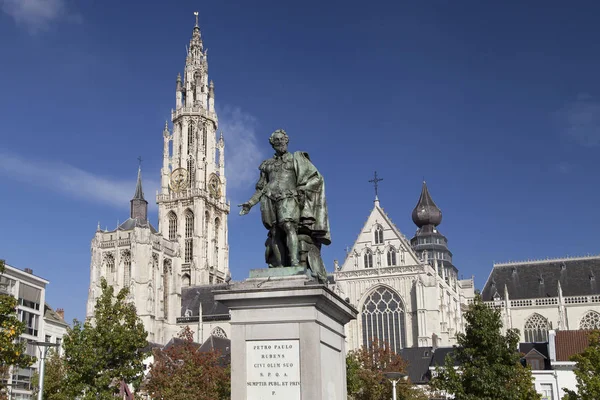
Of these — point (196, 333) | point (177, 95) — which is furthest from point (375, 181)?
point (177, 95)

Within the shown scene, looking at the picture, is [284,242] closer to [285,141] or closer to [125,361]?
[285,141]

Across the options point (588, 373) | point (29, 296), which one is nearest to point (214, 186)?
point (29, 296)

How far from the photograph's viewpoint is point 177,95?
347 feet

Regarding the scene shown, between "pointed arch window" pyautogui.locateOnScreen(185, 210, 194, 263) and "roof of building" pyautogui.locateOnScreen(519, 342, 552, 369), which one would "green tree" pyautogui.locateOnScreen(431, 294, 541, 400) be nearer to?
"roof of building" pyautogui.locateOnScreen(519, 342, 552, 369)

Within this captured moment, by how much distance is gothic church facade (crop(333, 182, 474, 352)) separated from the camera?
57625mm

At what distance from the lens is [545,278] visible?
7512 cm

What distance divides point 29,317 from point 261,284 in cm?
4745

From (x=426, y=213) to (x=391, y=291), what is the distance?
21.4 metres

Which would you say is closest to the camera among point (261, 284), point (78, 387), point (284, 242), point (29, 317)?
point (261, 284)

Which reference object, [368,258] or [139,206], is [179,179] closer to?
[139,206]

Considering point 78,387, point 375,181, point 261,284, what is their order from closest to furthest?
point 261,284 → point 78,387 → point 375,181

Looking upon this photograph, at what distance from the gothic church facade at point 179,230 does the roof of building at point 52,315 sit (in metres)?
20.5

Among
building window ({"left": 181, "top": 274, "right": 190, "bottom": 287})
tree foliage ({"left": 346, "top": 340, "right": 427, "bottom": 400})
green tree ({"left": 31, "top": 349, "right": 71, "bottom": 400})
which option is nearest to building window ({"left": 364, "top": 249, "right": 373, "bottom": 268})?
tree foliage ({"left": 346, "top": 340, "right": 427, "bottom": 400})

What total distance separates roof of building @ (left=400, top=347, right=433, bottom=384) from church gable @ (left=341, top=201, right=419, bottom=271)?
8375 millimetres
